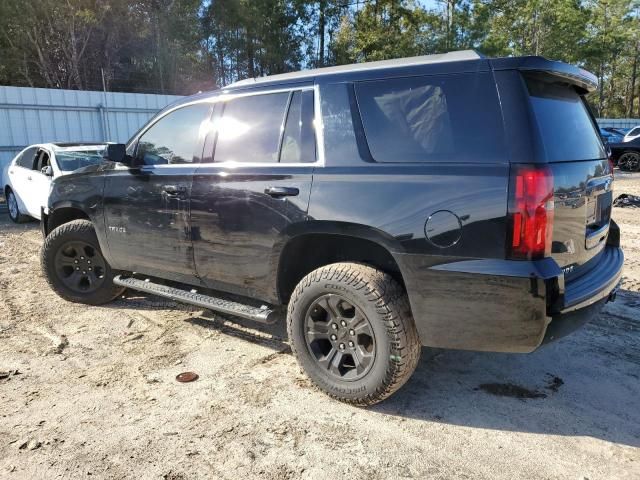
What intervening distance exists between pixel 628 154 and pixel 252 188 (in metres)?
18.7

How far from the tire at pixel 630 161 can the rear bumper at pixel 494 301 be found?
17968 millimetres

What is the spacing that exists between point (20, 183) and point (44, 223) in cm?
462

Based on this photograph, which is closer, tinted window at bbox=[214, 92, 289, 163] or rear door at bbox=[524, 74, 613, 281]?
rear door at bbox=[524, 74, 613, 281]

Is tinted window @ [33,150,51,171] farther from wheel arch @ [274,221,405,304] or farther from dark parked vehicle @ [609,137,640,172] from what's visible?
dark parked vehicle @ [609,137,640,172]

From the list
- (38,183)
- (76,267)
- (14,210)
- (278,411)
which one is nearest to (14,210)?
(14,210)

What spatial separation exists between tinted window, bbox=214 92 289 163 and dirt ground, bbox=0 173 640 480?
4.89ft

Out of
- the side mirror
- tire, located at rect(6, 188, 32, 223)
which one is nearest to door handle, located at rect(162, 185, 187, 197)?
the side mirror

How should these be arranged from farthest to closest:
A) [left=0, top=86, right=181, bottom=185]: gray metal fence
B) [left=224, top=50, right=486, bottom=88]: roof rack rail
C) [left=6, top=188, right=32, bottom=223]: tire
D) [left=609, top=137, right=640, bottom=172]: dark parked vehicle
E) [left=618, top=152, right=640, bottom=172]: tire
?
[left=618, top=152, right=640, bottom=172]: tire < [left=609, top=137, right=640, bottom=172]: dark parked vehicle < [left=0, top=86, right=181, bottom=185]: gray metal fence < [left=6, top=188, right=32, bottom=223]: tire < [left=224, top=50, right=486, bottom=88]: roof rack rail

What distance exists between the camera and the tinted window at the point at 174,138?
385 cm

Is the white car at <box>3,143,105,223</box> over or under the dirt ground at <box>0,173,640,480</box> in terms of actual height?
over

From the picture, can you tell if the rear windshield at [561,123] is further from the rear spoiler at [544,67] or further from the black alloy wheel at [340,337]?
the black alloy wheel at [340,337]

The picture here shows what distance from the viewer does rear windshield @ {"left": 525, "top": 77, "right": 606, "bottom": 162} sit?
256cm

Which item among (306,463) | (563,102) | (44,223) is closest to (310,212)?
(306,463)

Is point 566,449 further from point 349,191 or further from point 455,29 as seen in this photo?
point 455,29
